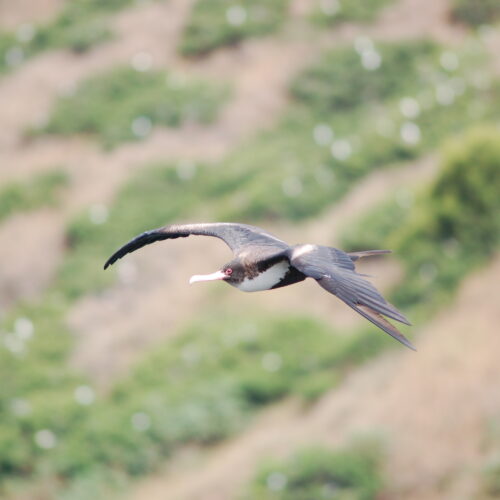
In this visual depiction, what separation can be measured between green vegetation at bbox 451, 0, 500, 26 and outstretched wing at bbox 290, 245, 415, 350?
552 inches

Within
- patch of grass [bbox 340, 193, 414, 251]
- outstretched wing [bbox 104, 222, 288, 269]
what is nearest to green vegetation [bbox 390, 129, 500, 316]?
patch of grass [bbox 340, 193, 414, 251]

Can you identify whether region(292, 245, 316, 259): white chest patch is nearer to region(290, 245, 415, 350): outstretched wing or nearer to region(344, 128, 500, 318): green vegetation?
region(290, 245, 415, 350): outstretched wing

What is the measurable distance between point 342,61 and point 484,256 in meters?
6.44

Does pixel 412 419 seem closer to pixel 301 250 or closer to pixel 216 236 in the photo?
pixel 216 236

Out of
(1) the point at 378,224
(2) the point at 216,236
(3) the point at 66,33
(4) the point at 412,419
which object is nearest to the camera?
(2) the point at 216,236

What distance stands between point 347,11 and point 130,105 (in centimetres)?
394

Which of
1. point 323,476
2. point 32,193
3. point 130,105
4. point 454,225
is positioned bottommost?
point 323,476

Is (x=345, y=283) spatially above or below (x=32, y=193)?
below

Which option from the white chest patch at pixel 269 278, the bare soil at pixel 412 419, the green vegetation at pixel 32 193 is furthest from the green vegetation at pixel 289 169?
the white chest patch at pixel 269 278

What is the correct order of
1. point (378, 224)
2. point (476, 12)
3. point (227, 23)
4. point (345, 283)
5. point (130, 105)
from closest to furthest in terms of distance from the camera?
1. point (345, 283)
2. point (378, 224)
3. point (130, 105)
4. point (476, 12)
5. point (227, 23)

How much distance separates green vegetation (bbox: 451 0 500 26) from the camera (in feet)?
63.1

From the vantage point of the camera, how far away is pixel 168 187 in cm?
1681

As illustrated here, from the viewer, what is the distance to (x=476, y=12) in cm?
1927

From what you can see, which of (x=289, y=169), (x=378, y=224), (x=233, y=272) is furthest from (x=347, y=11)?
(x=233, y=272)
